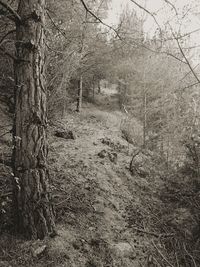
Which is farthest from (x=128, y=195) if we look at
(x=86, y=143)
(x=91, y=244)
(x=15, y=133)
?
(x=15, y=133)

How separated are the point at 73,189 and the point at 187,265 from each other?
2602mm

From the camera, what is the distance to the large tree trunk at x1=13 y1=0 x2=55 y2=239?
12.8 feet

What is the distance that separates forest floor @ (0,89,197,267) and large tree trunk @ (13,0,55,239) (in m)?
0.49

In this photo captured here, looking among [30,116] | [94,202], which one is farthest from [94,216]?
[30,116]

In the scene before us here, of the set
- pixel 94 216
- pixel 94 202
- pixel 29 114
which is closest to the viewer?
pixel 29 114

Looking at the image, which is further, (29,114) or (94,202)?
(94,202)

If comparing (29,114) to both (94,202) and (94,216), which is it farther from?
(94,202)

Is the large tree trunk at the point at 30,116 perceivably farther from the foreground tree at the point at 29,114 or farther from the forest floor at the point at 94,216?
the forest floor at the point at 94,216

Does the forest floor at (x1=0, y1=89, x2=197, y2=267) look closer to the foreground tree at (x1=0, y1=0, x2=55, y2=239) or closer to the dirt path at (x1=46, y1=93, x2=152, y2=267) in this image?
the dirt path at (x1=46, y1=93, x2=152, y2=267)

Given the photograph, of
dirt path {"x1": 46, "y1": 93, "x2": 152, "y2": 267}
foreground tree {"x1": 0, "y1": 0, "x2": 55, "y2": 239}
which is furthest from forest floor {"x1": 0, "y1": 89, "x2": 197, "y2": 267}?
foreground tree {"x1": 0, "y1": 0, "x2": 55, "y2": 239}

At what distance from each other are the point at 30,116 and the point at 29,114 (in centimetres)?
3

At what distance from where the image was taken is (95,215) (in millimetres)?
5473

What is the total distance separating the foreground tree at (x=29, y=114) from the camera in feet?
12.8

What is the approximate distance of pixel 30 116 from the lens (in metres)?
3.92
